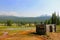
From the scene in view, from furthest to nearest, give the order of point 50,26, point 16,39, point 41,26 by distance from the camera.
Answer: point 50,26, point 41,26, point 16,39

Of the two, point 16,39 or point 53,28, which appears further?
point 53,28

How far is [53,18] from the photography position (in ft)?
247

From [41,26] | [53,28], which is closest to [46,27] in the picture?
[41,26]

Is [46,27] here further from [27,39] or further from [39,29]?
[27,39]

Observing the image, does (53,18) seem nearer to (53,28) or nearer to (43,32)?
(53,28)

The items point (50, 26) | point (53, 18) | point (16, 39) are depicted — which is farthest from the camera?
point (53, 18)

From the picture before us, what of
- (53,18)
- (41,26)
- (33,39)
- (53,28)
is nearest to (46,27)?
(41,26)

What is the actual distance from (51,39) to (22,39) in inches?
218

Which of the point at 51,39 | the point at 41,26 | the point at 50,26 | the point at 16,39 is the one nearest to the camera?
the point at 16,39

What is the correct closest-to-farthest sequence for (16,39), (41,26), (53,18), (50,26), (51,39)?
(16,39) < (51,39) < (41,26) < (50,26) < (53,18)

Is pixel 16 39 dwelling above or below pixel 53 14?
below

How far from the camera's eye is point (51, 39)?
26016mm

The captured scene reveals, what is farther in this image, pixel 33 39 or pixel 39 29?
pixel 39 29

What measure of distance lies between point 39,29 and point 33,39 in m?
7.61
